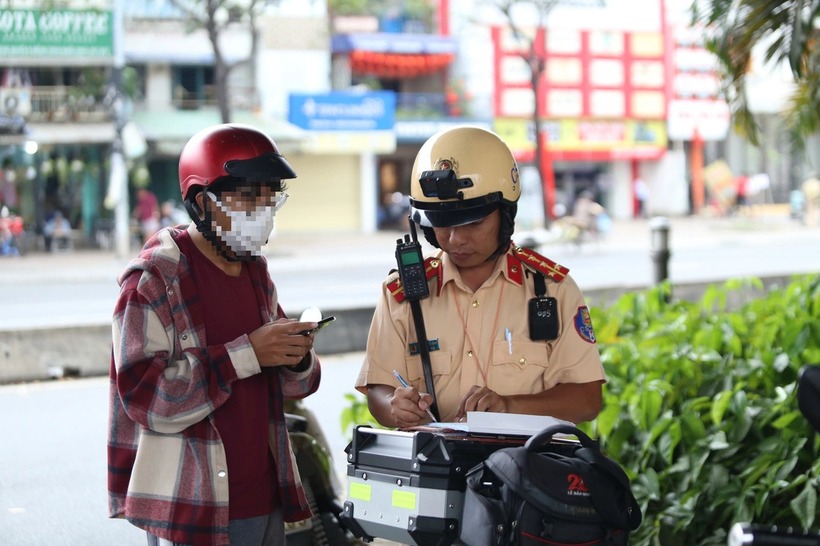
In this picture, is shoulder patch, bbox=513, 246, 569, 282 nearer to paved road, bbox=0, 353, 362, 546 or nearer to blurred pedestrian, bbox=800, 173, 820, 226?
paved road, bbox=0, 353, 362, 546

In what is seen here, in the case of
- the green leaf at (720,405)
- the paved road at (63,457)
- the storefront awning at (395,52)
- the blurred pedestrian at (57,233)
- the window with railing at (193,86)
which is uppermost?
the storefront awning at (395,52)

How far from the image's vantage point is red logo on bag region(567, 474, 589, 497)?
8.59ft

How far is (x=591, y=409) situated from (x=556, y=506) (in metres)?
0.72

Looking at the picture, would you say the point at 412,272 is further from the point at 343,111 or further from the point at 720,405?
the point at 343,111

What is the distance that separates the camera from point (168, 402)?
9.62 ft

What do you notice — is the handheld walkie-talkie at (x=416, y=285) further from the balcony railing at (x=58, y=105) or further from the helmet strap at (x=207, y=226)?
the balcony railing at (x=58, y=105)

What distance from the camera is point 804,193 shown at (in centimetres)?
4053

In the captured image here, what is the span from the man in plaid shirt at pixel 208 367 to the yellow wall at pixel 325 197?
109 ft

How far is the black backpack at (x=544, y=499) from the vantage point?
2.59m

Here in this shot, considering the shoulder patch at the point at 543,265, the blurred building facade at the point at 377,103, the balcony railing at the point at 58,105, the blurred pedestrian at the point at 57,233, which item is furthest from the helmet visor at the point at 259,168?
the blurred pedestrian at the point at 57,233

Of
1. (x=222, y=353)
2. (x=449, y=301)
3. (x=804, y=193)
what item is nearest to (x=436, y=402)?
(x=449, y=301)

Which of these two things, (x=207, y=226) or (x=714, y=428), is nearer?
(x=207, y=226)

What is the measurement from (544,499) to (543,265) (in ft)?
3.08

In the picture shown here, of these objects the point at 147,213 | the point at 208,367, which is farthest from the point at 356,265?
the point at 208,367
